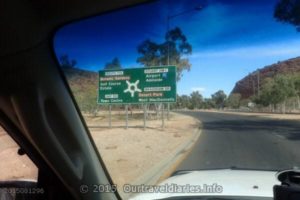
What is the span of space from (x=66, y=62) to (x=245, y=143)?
657 centimetres

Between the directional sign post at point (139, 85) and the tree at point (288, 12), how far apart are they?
1127 millimetres

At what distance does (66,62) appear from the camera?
3.69m

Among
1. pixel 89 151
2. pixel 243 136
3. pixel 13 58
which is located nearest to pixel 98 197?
pixel 89 151

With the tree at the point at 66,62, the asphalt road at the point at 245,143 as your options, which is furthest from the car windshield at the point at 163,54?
the asphalt road at the point at 245,143

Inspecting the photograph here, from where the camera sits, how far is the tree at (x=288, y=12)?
3.66 meters

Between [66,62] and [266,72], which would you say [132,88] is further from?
[266,72]

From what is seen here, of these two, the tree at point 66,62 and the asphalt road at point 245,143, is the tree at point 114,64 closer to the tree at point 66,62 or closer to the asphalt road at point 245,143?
the tree at point 66,62

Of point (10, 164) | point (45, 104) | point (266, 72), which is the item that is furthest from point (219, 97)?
point (10, 164)

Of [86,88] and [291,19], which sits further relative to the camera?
[86,88]

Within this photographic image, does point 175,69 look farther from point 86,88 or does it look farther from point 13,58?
point 13,58

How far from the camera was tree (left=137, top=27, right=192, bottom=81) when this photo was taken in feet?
13.2

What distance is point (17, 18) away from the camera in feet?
9.67

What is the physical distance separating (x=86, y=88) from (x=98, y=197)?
3.46 ft

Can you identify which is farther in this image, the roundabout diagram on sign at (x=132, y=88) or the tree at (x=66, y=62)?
the roundabout diagram on sign at (x=132, y=88)
